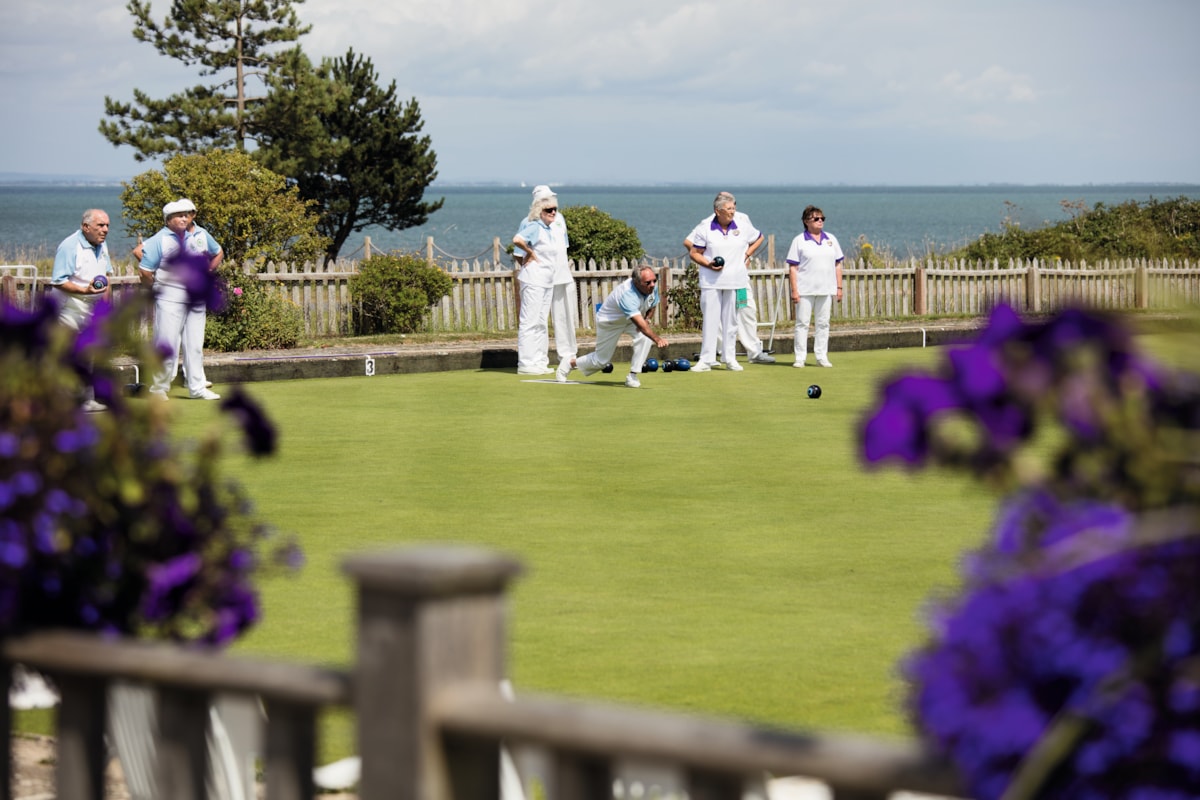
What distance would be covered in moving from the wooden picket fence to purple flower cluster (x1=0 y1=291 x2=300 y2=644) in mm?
17026

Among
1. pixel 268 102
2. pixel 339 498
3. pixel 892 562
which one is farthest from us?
pixel 268 102

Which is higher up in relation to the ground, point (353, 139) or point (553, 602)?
point (353, 139)

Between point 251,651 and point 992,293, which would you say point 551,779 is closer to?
point 251,651

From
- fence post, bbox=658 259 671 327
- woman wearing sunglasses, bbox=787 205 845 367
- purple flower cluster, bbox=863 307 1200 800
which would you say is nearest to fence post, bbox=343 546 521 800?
purple flower cluster, bbox=863 307 1200 800

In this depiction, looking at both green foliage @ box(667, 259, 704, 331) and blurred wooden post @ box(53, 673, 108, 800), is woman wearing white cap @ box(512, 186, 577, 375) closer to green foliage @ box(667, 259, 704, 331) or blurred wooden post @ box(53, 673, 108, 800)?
green foliage @ box(667, 259, 704, 331)

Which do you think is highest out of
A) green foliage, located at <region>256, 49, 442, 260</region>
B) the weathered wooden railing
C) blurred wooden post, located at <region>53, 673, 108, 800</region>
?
green foliage, located at <region>256, 49, 442, 260</region>

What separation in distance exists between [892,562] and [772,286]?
17.3 metres

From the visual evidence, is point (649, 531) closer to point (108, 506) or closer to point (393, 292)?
point (108, 506)

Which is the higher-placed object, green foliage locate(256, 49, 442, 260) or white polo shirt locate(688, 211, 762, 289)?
green foliage locate(256, 49, 442, 260)

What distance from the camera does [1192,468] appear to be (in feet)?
6.68

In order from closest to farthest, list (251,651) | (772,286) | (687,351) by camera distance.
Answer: (251,651) → (687,351) → (772,286)

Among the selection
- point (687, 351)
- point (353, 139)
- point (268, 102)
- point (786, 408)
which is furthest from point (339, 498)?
point (353, 139)

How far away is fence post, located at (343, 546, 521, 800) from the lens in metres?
2.47

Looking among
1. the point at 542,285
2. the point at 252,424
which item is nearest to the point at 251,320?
the point at 542,285
